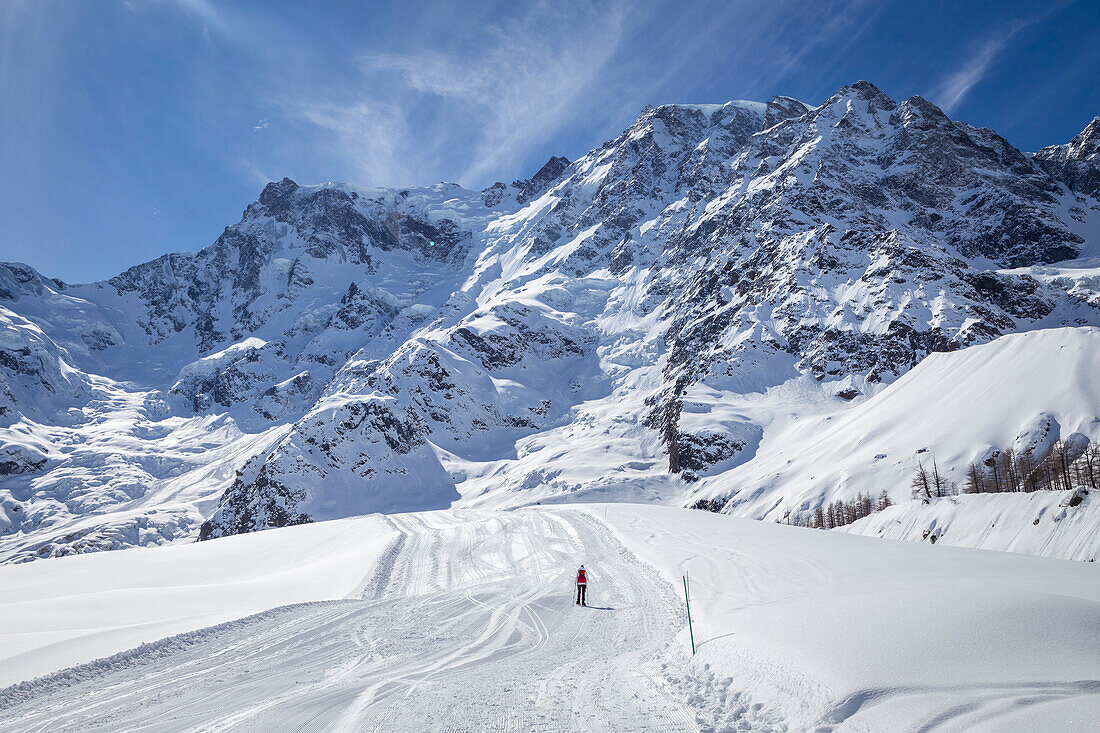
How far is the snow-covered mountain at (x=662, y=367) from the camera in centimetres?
8706

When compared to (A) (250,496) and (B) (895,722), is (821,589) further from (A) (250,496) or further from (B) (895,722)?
(A) (250,496)

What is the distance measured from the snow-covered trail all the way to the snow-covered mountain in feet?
133

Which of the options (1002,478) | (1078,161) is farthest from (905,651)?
(1078,161)

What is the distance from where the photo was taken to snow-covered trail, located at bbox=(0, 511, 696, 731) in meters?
8.96

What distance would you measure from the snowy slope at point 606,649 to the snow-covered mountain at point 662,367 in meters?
36.7

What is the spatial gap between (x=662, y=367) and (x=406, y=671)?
119 m

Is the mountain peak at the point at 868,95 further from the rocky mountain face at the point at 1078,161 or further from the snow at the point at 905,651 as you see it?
the snow at the point at 905,651

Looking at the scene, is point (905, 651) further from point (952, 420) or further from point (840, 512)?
point (952, 420)

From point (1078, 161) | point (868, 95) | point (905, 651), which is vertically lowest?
point (905, 651)

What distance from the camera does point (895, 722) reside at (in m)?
6.78

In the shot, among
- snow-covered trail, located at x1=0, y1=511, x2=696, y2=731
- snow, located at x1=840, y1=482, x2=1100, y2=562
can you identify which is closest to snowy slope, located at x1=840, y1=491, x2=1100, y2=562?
snow, located at x1=840, y1=482, x2=1100, y2=562

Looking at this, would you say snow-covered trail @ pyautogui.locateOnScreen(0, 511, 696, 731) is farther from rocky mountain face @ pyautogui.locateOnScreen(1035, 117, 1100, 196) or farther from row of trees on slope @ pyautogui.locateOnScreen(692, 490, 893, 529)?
rocky mountain face @ pyautogui.locateOnScreen(1035, 117, 1100, 196)

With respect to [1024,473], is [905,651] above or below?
below

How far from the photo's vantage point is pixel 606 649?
1252 cm
